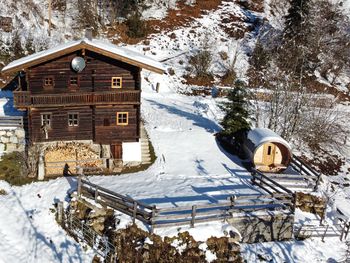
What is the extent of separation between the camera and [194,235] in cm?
1881

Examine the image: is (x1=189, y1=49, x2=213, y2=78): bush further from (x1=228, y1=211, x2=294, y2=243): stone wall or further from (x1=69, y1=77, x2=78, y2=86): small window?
(x1=228, y1=211, x2=294, y2=243): stone wall

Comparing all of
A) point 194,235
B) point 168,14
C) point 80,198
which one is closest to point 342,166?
point 194,235

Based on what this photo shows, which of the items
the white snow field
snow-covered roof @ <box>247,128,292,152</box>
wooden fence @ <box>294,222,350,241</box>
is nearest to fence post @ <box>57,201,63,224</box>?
the white snow field

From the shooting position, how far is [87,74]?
2631 centimetres

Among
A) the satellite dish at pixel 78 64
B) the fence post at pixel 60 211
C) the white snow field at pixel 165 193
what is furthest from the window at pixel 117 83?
the fence post at pixel 60 211

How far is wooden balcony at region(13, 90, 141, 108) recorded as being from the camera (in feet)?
83.3

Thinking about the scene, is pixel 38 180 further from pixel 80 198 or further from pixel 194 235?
pixel 194 235

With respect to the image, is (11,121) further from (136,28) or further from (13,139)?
(136,28)

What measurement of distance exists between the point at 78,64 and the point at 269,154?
14.8 metres

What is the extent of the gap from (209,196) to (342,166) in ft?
57.7

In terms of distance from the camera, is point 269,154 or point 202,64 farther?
point 202,64

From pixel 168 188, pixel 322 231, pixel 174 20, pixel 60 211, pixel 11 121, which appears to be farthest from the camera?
pixel 174 20

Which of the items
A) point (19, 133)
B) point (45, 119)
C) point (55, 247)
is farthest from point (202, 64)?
point (55, 247)

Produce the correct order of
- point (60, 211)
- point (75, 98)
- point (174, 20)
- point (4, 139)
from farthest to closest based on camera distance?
point (174, 20), point (4, 139), point (75, 98), point (60, 211)
